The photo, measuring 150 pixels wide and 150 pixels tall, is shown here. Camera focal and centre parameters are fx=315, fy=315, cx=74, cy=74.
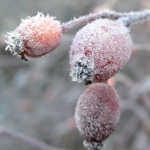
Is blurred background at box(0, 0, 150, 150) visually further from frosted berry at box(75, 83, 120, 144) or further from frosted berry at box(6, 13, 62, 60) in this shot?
frosted berry at box(6, 13, 62, 60)

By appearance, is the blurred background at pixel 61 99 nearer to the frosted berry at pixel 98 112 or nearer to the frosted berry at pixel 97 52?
the frosted berry at pixel 98 112

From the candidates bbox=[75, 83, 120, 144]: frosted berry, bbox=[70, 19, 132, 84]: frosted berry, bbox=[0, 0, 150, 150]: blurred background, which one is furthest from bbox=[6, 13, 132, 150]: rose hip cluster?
bbox=[0, 0, 150, 150]: blurred background

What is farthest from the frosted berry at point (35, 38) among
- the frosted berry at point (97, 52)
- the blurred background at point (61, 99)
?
the blurred background at point (61, 99)

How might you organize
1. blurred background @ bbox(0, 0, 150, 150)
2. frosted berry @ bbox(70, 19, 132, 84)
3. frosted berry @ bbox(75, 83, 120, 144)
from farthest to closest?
1. blurred background @ bbox(0, 0, 150, 150)
2. frosted berry @ bbox(75, 83, 120, 144)
3. frosted berry @ bbox(70, 19, 132, 84)

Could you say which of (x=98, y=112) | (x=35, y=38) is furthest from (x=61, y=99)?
(x=35, y=38)

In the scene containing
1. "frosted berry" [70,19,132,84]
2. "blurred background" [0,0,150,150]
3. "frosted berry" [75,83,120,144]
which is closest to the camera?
"frosted berry" [70,19,132,84]

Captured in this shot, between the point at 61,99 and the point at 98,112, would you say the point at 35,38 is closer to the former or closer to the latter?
the point at 98,112

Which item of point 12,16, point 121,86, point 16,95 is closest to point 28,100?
point 16,95

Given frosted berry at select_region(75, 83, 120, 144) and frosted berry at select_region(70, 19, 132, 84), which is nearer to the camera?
frosted berry at select_region(70, 19, 132, 84)
